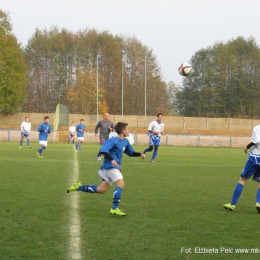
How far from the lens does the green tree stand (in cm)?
6612

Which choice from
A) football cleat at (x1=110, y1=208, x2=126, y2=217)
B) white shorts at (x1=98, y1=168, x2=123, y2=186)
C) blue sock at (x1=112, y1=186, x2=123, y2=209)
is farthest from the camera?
white shorts at (x1=98, y1=168, x2=123, y2=186)

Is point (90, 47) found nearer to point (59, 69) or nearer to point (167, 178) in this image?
point (59, 69)

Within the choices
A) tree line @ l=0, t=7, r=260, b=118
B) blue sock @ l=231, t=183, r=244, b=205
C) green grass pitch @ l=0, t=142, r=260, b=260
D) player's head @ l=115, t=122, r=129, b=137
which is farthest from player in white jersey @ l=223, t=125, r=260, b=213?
tree line @ l=0, t=7, r=260, b=118

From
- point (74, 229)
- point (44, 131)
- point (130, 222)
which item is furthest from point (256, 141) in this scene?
point (44, 131)

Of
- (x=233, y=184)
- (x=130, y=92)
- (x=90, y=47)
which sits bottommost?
(x=233, y=184)

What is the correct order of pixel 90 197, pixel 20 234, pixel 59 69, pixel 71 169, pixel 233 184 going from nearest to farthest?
pixel 20 234 → pixel 90 197 → pixel 233 184 → pixel 71 169 → pixel 59 69

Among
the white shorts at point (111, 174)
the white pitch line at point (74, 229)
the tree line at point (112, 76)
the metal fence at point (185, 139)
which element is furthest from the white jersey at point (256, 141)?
the tree line at point (112, 76)

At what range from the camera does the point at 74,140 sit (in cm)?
4169

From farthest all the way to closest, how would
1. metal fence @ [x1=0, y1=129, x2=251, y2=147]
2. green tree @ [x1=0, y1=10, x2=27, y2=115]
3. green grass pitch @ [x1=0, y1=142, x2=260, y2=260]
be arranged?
green tree @ [x1=0, y1=10, x2=27, y2=115] < metal fence @ [x1=0, y1=129, x2=251, y2=147] < green grass pitch @ [x1=0, y1=142, x2=260, y2=260]

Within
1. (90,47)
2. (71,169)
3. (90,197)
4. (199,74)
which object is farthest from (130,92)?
(90,197)

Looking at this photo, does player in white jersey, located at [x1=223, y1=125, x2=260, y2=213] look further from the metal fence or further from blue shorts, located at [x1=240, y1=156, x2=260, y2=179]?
the metal fence

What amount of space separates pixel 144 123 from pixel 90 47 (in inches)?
852

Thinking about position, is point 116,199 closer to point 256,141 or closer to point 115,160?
point 115,160

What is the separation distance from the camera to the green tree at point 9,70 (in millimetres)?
66125
